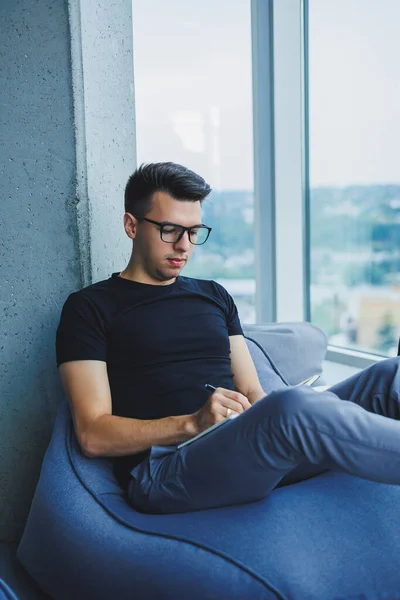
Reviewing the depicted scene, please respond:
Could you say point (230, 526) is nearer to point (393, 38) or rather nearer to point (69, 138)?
point (69, 138)

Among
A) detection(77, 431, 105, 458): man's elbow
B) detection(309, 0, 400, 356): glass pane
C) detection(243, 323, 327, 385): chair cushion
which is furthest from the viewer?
detection(309, 0, 400, 356): glass pane

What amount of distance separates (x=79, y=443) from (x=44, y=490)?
0.48ft

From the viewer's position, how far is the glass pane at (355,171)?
11.5 feet

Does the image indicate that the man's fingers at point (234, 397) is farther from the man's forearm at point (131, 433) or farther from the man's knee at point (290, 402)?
the man's knee at point (290, 402)

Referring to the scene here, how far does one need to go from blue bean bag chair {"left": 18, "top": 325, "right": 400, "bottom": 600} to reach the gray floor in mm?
105

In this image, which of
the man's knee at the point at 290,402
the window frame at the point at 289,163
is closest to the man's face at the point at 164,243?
the man's knee at the point at 290,402

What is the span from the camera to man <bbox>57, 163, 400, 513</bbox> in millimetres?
1511

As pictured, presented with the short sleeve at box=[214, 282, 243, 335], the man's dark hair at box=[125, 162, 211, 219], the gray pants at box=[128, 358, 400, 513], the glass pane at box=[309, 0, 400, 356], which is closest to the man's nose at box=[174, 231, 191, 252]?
the man's dark hair at box=[125, 162, 211, 219]

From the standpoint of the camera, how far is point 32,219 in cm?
227

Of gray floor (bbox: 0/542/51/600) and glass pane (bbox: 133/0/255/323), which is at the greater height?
glass pane (bbox: 133/0/255/323)

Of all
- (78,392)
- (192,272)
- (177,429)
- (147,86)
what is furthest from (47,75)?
(192,272)

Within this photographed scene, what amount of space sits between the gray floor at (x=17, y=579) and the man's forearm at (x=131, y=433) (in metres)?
0.43

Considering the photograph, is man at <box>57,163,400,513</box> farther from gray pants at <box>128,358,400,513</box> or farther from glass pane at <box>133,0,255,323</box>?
glass pane at <box>133,0,255,323</box>

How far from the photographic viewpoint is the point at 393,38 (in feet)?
11.2
